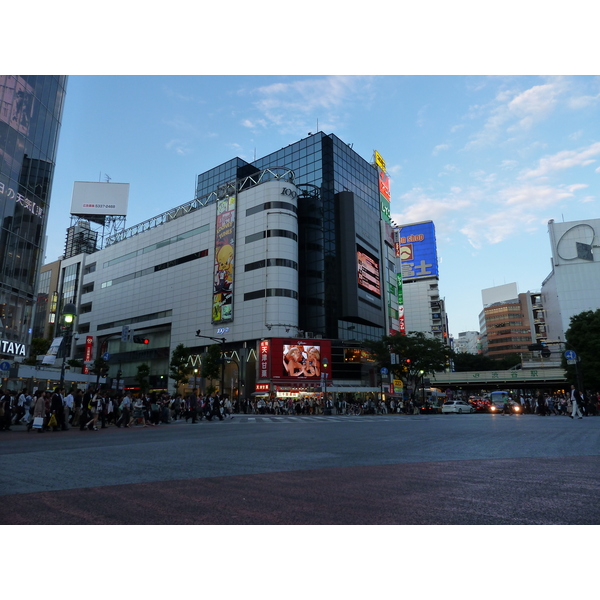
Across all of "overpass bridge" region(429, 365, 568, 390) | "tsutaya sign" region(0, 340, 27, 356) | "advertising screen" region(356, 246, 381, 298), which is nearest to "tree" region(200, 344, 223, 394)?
"tsutaya sign" region(0, 340, 27, 356)

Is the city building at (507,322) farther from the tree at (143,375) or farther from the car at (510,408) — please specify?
the tree at (143,375)

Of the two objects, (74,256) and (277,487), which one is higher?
(74,256)

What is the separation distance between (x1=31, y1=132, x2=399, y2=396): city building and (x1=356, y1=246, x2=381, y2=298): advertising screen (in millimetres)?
210

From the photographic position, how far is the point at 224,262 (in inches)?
2426

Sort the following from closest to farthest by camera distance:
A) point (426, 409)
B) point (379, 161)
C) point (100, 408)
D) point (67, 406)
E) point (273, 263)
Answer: point (67, 406) → point (100, 408) → point (426, 409) → point (273, 263) → point (379, 161)

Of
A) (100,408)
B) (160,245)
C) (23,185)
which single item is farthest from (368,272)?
(100,408)

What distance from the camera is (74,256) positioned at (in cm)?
9269

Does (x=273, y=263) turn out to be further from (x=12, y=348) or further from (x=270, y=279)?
(x=12, y=348)

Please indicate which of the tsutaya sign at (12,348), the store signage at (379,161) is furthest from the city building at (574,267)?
the tsutaya sign at (12,348)

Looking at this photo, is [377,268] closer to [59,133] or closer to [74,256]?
[59,133]

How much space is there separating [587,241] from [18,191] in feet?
324

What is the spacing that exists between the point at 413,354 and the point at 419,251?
263 ft

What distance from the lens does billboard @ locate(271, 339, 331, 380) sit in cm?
5400
